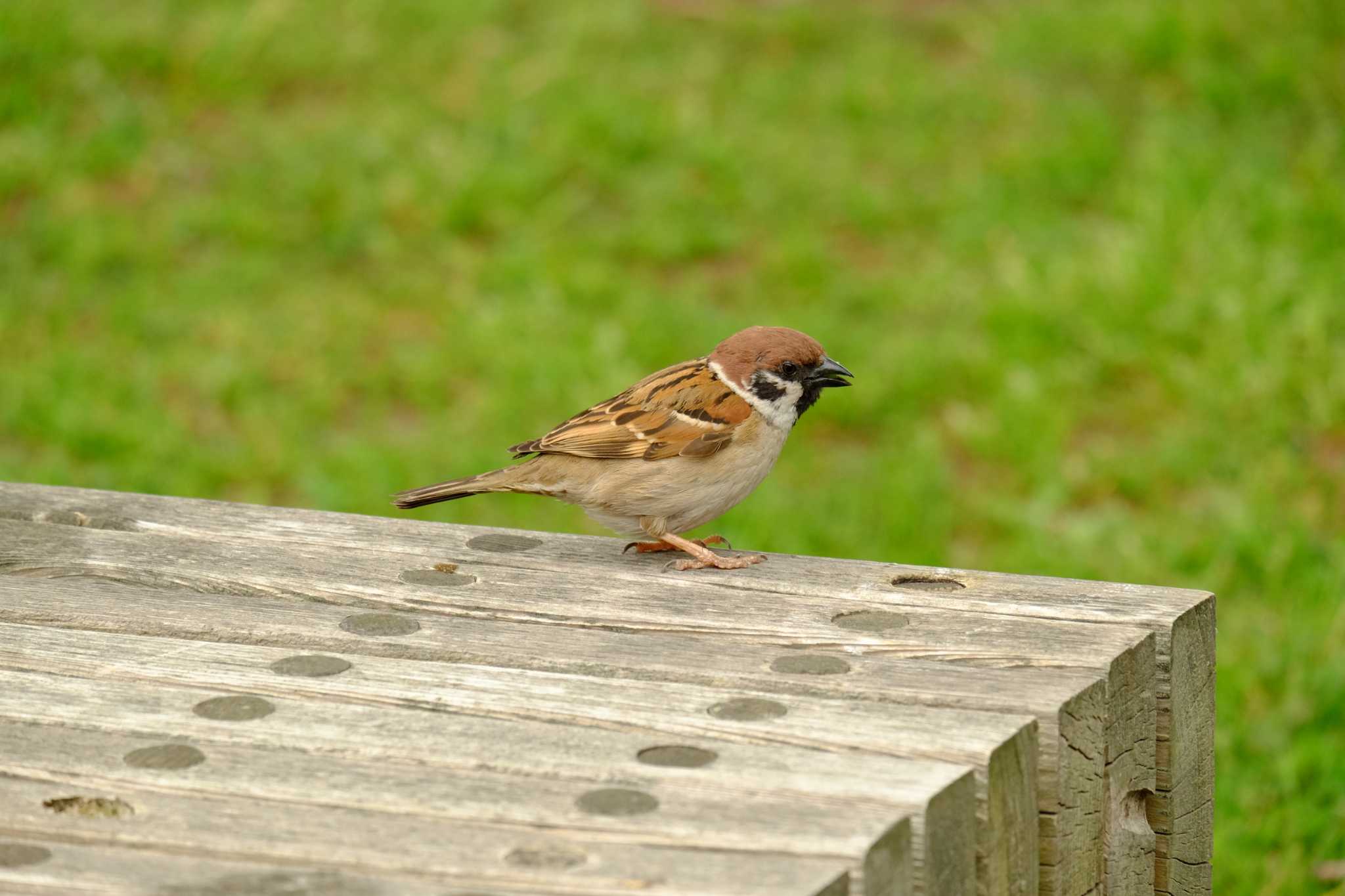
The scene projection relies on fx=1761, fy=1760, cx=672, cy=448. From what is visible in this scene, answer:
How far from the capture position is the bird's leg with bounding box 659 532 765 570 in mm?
3148

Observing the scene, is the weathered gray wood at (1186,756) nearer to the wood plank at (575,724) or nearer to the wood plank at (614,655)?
the wood plank at (614,655)

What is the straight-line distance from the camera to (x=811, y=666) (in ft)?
8.33

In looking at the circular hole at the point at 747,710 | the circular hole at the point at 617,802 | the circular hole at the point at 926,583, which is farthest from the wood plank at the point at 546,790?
the circular hole at the point at 926,583

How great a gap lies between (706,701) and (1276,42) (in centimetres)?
670

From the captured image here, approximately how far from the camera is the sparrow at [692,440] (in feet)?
11.1

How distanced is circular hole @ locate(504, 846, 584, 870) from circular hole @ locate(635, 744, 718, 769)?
25 cm

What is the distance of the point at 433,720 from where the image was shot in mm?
2314

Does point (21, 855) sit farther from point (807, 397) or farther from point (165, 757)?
point (807, 397)

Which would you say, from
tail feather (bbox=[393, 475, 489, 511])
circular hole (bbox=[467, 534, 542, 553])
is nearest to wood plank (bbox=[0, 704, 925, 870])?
circular hole (bbox=[467, 534, 542, 553])

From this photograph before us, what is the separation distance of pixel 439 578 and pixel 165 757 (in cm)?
83

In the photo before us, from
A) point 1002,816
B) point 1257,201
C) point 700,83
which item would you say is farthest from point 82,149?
point 1002,816

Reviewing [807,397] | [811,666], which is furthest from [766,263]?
[811,666]

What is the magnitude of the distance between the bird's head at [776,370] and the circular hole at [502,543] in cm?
52

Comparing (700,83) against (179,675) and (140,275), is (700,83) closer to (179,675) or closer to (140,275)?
(140,275)
